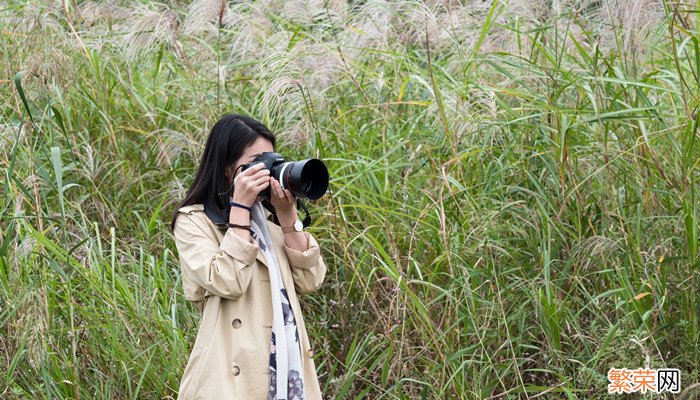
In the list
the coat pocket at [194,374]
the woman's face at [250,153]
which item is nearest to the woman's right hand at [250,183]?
the woman's face at [250,153]

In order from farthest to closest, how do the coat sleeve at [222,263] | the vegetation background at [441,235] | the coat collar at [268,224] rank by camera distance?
the vegetation background at [441,235]
the coat collar at [268,224]
the coat sleeve at [222,263]

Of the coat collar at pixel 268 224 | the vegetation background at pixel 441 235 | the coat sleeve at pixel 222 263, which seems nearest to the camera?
the coat sleeve at pixel 222 263

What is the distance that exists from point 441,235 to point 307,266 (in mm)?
717

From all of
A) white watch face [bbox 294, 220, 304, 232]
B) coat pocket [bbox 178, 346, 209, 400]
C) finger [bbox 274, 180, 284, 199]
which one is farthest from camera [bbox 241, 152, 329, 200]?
coat pocket [bbox 178, 346, 209, 400]

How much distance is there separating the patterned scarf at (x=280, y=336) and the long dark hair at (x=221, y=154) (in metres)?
0.12

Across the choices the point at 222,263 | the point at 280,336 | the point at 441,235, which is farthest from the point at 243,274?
the point at 441,235

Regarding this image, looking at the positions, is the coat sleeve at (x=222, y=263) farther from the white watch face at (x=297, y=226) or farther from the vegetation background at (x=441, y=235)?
the vegetation background at (x=441, y=235)

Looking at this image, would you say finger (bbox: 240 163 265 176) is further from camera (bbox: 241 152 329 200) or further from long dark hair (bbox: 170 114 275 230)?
long dark hair (bbox: 170 114 275 230)

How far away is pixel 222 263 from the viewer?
8.47 ft

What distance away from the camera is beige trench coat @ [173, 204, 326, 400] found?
2592mm

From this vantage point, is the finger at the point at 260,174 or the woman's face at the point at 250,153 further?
the woman's face at the point at 250,153

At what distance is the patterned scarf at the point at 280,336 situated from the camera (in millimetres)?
2623

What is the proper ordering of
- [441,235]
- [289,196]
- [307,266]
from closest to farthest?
1. [289,196]
2. [307,266]
3. [441,235]

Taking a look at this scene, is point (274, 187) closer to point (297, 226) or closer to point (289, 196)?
point (289, 196)
